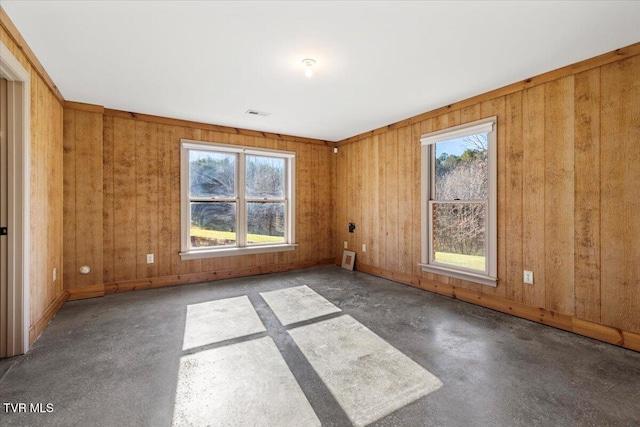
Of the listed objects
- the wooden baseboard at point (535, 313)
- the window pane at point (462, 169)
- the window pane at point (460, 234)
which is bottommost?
the wooden baseboard at point (535, 313)

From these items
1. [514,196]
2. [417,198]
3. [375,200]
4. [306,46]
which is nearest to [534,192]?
[514,196]

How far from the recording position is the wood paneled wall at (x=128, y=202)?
3.45 metres

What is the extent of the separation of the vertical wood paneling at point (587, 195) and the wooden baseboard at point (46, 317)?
474 centimetres

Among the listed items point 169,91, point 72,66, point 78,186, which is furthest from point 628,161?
point 78,186

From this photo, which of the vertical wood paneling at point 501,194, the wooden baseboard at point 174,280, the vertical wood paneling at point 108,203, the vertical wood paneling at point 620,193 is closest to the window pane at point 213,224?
the wooden baseboard at point 174,280

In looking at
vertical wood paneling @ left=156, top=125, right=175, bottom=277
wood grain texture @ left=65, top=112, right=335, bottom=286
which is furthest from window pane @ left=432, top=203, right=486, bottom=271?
vertical wood paneling @ left=156, top=125, right=175, bottom=277

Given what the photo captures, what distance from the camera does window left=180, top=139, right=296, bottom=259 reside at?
429cm

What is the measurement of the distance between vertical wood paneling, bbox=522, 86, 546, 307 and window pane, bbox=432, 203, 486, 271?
0.47 m

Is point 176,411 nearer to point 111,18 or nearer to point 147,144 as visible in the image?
point 111,18

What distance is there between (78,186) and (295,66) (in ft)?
10.1

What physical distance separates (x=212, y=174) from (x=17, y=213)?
247cm

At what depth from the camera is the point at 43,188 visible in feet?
8.73

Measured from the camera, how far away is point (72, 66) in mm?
2562

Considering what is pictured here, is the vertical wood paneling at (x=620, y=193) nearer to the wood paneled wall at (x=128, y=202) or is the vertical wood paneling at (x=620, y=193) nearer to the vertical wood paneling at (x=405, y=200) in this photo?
the vertical wood paneling at (x=405, y=200)
